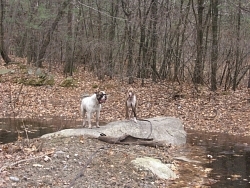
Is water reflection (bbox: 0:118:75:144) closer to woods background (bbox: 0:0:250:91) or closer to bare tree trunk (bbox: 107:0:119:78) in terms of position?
woods background (bbox: 0:0:250:91)

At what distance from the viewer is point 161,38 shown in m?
24.4

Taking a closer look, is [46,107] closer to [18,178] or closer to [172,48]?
[172,48]

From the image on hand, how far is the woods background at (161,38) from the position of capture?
22297 mm

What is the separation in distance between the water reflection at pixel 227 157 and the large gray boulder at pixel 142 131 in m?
0.76

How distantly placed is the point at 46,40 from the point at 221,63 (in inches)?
553

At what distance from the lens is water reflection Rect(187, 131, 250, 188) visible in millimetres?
8973

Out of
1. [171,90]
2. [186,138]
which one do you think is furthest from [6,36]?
[186,138]

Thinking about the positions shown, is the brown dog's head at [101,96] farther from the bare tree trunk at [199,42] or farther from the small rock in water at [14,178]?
the bare tree trunk at [199,42]

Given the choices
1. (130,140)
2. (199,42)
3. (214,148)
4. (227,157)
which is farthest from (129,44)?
(227,157)

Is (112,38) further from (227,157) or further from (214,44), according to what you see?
(227,157)

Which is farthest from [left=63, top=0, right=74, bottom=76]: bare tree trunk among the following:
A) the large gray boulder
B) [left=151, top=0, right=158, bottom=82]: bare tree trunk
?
the large gray boulder

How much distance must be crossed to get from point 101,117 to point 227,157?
891 cm

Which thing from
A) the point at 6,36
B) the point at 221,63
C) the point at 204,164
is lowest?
the point at 204,164

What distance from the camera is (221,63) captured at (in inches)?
955
